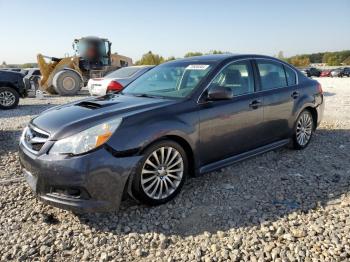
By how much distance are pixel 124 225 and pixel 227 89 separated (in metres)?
1.91

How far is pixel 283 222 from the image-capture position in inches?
129

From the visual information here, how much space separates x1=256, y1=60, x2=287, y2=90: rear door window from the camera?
15.7ft

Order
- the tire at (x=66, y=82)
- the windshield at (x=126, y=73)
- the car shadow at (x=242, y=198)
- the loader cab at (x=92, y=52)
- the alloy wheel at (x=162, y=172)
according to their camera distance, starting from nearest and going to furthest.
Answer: the car shadow at (x=242, y=198), the alloy wheel at (x=162, y=172), the windshield at (x=126, y=73), the tire at (x=66, y=82), the loader cab at (x=92, y=52)

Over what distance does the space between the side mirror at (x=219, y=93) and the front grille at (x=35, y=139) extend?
6.08 ft

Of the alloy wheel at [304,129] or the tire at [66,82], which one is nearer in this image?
the alloy wheel at [304,129]

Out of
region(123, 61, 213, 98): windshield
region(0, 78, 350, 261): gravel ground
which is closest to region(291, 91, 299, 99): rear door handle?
region(0, 78, 350, 261): gravel ground

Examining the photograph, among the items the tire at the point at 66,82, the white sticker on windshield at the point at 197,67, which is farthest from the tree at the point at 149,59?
the white sticker on windshield at the point at 197,67

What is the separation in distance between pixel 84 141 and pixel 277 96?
3.00 m

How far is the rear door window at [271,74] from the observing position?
Answer: 15.7 feet

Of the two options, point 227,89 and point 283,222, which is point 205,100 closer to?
point 227,89

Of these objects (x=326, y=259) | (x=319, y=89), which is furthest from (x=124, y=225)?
(x=319, y=89)

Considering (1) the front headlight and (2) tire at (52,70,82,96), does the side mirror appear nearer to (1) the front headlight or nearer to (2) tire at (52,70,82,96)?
(1) the front headlight

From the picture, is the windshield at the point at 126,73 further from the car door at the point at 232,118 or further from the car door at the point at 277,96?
the car door at the point at 232,118

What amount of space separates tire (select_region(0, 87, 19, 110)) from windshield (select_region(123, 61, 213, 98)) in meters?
8.27
